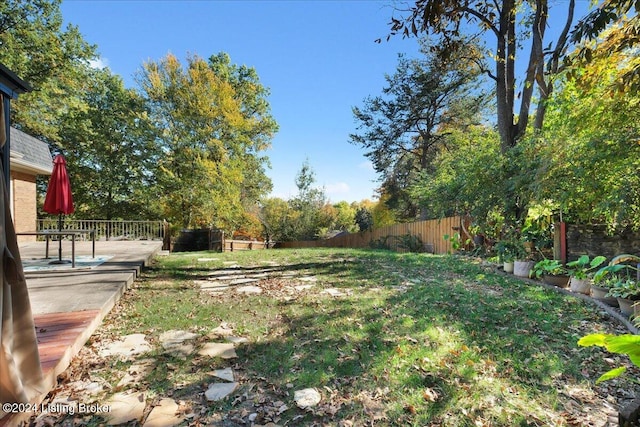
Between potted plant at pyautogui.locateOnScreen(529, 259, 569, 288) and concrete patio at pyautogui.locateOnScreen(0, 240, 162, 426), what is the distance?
227 inches

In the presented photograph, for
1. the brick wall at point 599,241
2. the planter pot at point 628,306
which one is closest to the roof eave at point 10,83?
the planter pot at point 628,306

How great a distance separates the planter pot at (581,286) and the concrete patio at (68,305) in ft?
18.9

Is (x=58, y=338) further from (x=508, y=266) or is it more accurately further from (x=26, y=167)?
(x=26, y=167)

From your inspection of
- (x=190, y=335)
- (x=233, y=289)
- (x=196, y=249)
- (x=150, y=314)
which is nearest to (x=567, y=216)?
(x=233, y=289)

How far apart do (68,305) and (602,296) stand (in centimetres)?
607

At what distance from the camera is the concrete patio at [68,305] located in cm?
207

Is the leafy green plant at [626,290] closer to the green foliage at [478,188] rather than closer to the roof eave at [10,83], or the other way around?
the green foliage at [478,188]

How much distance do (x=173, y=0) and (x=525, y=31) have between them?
9.87 meters

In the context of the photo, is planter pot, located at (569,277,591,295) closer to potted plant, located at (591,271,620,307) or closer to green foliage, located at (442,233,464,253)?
potted plant, located at (591,271,620,307)

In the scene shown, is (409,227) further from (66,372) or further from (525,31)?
(66,372)

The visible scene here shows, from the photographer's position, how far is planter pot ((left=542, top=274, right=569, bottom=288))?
15.5 ft

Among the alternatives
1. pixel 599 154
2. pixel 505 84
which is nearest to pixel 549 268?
pixel 599 154

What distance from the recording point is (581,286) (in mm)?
4297

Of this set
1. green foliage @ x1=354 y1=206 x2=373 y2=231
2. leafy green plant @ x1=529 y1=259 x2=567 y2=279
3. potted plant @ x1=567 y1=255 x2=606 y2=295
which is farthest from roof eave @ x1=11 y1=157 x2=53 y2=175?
green foliage @ x1=354 y1=206 x2=373 y2=231
